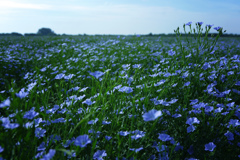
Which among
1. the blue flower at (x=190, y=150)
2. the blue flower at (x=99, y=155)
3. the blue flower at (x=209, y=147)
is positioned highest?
the blue flower at (x=99, y=155)

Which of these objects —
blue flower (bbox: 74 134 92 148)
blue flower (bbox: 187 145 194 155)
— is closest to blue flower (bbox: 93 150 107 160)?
blue flower (bbox: 74 134 92 148)

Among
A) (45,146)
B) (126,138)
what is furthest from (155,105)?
(45,146)

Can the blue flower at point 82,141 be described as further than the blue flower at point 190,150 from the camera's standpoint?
No

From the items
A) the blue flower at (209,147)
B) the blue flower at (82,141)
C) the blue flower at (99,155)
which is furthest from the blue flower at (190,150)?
the blue flower at (82,141)

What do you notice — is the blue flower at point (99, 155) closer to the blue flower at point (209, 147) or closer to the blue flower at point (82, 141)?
the blue flower at point (82, 141)

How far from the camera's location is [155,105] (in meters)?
1.82

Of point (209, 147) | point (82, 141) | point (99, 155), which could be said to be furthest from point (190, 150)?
point (82, 141)

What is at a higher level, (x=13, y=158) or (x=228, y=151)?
(x=13, y=158)

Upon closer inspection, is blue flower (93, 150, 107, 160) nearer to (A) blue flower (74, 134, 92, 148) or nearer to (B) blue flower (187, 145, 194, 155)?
(A) blue flower (74, 134, 92, 148)

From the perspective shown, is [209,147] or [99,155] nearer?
[99,155]

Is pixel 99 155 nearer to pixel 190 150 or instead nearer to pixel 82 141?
pixel 82 141

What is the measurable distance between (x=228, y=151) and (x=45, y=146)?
1.44m

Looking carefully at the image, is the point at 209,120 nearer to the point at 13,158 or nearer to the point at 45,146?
the point at 45,146

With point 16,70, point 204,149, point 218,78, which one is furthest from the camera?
point 16,70
